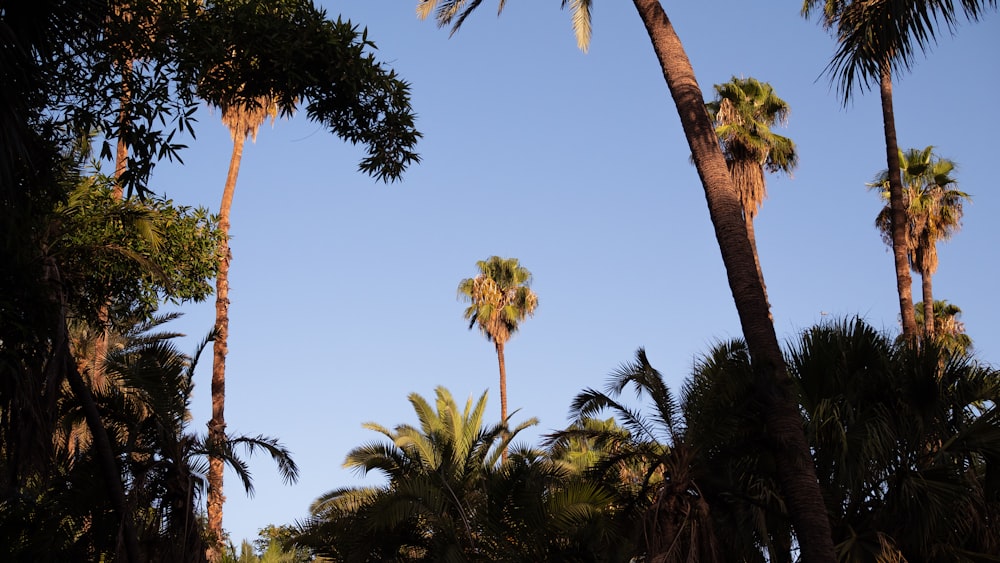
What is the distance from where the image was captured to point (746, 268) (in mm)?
12398

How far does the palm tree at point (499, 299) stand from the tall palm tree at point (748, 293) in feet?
105

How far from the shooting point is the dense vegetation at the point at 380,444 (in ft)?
33.8

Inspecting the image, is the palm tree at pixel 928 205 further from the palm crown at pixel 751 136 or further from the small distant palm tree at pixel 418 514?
the small distant palm tree at pixel 418 514

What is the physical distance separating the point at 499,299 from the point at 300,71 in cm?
3572

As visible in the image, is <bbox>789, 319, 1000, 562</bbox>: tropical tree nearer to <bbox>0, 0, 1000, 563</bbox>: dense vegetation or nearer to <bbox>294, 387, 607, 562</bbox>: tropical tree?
<bbox>0, 0, 1000, 563</bbox>: dense vegetation

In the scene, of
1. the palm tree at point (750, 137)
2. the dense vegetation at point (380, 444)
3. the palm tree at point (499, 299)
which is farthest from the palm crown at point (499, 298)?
the dense vegetation at point (380, 444)

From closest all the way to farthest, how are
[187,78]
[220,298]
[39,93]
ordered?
[39,93] → [187,78] → [220,298]

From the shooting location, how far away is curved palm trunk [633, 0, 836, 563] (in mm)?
11664

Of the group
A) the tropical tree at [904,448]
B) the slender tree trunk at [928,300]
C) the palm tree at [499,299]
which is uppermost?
the palm tree at [499,299]

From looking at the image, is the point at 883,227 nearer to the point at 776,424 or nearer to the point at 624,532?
the point at 624,532

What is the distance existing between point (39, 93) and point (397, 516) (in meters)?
9.79

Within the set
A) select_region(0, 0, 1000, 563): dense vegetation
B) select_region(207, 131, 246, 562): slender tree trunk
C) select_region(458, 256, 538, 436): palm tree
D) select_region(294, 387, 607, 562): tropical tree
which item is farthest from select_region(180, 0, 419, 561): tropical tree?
select_region(458, 256, 538, 436): palm tree

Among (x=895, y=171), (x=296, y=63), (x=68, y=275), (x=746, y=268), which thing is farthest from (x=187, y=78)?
(x=895, y=171)

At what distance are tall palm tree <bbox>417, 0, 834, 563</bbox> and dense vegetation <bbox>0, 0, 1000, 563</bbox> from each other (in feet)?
0.09
